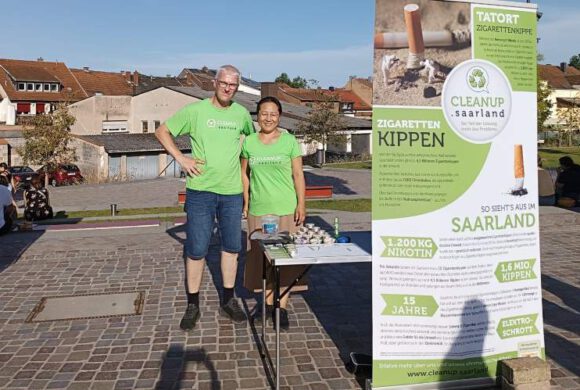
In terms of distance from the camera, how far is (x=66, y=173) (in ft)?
115

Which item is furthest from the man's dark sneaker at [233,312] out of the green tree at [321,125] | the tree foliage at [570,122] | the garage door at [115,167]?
the tree foliage at [570,122]

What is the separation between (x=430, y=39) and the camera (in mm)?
3691

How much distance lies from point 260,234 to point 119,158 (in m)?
38.8

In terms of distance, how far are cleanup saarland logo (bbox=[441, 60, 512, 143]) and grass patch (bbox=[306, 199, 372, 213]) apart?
38.7 feet

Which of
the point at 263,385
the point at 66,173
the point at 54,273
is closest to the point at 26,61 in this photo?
the point at 66,173

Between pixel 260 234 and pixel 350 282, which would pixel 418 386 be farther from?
pixel 350 282

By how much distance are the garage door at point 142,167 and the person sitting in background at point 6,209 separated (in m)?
31.1

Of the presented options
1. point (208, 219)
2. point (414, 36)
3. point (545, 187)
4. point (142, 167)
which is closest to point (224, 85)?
point (208, 219)

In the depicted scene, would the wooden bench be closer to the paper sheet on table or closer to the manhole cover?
the manhole cover

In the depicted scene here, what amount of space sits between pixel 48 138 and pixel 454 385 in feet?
119

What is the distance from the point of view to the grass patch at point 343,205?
16.3 m

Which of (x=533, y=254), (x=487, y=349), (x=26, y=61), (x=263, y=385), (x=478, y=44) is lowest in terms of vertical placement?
(x=263, y=385)

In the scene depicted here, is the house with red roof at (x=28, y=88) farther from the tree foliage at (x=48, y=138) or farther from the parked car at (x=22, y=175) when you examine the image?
the parked car at (x=22, y=175)

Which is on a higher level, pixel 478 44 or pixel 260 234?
pixel 478 44
